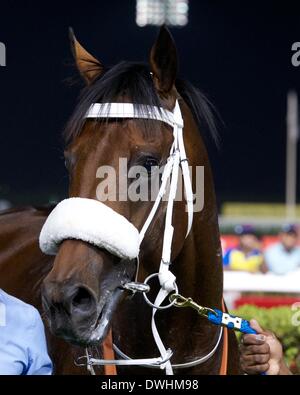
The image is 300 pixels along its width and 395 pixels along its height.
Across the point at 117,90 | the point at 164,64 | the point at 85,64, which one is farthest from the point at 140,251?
the point at 85,64

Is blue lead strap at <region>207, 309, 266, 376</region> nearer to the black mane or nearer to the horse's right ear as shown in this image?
the black mane

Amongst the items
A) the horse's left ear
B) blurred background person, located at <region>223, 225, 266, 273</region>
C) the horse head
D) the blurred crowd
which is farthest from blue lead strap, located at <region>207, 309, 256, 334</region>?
the blurred crowd

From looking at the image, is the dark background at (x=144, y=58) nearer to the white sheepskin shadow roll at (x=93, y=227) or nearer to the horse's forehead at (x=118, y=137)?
the horse's forehead at (x=118, y=137)

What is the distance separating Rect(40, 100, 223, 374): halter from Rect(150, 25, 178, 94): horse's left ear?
9 cm

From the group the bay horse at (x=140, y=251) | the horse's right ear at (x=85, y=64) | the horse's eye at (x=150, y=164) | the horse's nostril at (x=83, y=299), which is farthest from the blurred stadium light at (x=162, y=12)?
the horse's nostril at (x=83, y=299)

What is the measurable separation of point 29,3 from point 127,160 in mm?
11392

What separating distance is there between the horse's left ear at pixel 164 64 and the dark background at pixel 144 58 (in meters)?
9.59

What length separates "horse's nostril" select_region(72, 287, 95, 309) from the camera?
6.95 feet

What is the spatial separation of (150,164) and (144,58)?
10952 millimetres

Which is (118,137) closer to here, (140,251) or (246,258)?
(140,251)

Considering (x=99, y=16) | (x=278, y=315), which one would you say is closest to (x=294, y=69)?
(x=99, y=16)

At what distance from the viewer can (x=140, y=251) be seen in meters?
2.39
